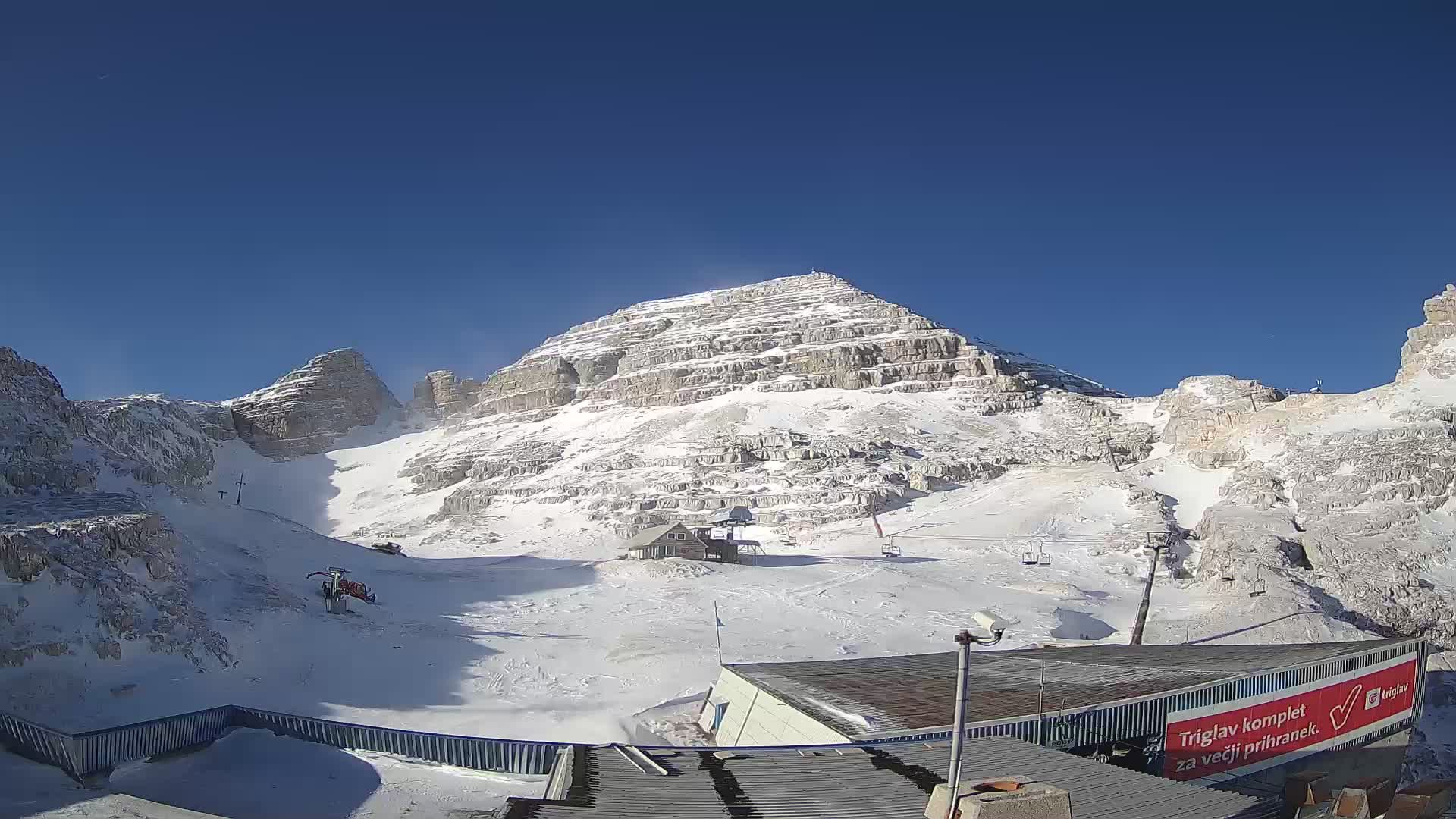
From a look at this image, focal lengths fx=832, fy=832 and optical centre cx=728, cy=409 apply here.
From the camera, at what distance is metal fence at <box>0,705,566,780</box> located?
11703 mm

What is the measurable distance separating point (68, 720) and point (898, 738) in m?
15.6

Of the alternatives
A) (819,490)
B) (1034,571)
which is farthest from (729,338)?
(1034,571)

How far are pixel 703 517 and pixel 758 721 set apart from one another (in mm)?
46744

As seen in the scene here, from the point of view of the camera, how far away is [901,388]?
318 ft

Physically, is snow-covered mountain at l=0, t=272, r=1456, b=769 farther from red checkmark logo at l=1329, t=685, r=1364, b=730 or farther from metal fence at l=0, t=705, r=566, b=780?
red checkmark logo at l=1329, t=685, r=1364, b=730

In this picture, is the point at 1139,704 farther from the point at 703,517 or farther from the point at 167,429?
the point at 167,429

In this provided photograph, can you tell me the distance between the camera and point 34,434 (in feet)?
91.4

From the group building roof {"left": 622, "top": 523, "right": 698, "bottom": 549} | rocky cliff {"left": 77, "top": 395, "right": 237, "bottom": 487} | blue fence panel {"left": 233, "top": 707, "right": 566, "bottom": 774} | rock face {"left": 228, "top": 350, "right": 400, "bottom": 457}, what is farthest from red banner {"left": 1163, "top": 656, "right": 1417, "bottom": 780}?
rock face {"left": 228, "top": 350, "right": 400, "bottom": 457}

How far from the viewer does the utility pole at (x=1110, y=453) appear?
2560 inches

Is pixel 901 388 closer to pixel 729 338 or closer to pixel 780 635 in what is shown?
pixel 729 338

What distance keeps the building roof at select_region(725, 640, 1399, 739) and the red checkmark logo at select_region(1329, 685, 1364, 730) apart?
32.3 inches

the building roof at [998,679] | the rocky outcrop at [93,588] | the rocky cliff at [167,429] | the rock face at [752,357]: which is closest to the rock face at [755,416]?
the rock face at [752,357]

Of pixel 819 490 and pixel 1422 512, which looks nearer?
pixel 1422 512

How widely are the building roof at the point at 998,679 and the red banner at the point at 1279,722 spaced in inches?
23.0
